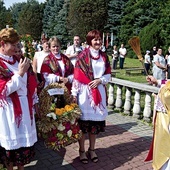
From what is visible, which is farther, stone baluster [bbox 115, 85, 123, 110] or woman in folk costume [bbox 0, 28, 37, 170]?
stone baluster [bbox 115, 85, 123, 110]

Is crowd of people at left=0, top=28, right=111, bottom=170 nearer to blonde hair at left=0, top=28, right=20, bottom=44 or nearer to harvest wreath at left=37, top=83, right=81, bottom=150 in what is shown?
blonde hair at left=0, top=28, right=20, bottom=44

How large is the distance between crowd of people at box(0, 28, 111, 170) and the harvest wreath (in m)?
0.16

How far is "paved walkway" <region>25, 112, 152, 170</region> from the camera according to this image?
4.34 metres

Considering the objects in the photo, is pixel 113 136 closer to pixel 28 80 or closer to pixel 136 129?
pixel 136 129

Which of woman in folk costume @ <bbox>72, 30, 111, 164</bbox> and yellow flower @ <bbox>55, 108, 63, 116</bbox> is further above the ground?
woman in folk costume @ <bbox>72, 30, 111, 164</bbox>

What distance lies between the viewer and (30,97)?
3461 millimetres

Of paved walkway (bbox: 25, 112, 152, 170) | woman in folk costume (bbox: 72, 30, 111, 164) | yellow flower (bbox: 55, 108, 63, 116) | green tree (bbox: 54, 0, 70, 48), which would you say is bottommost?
paved walkway (bbox: 25, 112, 152, 170)

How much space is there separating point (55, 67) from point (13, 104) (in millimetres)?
1587

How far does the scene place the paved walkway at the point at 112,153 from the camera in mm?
4344

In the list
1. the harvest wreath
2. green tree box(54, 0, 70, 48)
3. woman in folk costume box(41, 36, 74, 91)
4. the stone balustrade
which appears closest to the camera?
the harvest wreath

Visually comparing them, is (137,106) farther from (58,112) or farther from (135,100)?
(58,112)

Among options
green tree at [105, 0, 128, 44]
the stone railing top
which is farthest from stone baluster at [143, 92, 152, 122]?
green tree at [105, 0, 128, 44]

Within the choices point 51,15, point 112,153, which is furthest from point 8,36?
point 51,15

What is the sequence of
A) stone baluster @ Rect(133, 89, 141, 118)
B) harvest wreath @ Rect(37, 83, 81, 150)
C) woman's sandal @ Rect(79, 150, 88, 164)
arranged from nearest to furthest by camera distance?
harvest wreath @ Rect(37, 83, 81, 150) → woman's sandal @ Rect(79, 150, 88, 164) → stone baluster @ Rect(133, 89, 141, 118)
